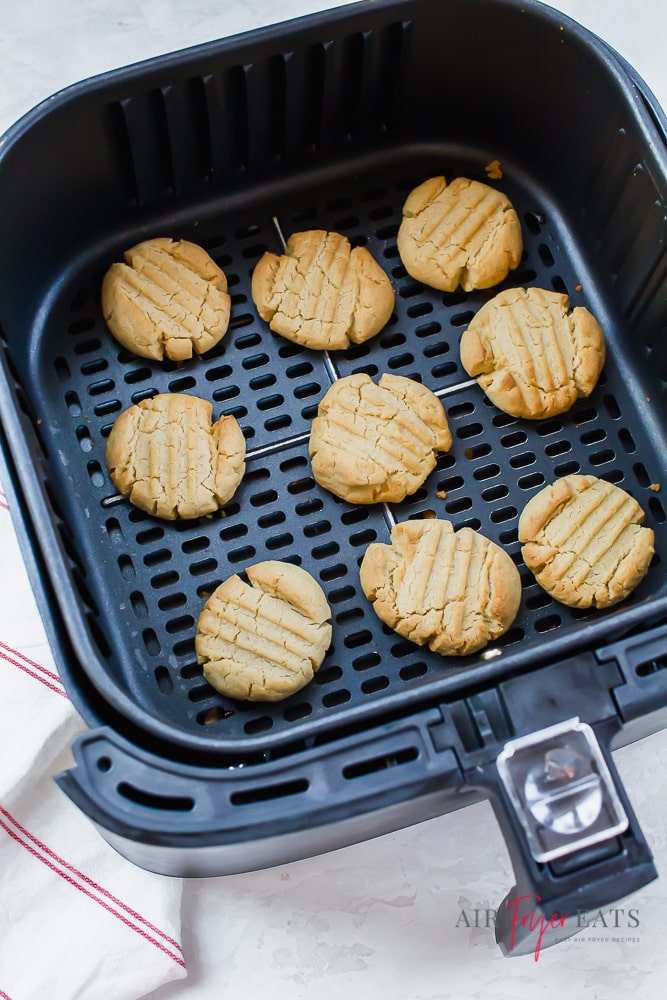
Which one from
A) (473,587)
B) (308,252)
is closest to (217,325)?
(308,252)

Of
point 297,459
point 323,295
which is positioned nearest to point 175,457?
point 297,459

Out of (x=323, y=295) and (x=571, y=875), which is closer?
(x=571, y=875)

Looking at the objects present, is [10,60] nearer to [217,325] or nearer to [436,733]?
[217,325]

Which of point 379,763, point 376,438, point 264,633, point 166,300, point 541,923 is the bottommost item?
point 541,923

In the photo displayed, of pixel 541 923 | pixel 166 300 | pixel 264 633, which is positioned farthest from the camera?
pixel 166 300

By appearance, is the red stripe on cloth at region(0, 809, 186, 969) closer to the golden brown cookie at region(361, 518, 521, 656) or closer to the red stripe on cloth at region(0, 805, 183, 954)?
the red stripe on cloth at region(0, 805, 183, 954)

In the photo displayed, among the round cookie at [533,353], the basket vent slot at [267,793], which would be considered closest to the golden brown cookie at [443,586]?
the round cookie at [533,353]

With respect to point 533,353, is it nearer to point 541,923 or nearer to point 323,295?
point 323,295

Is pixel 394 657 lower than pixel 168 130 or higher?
lower
